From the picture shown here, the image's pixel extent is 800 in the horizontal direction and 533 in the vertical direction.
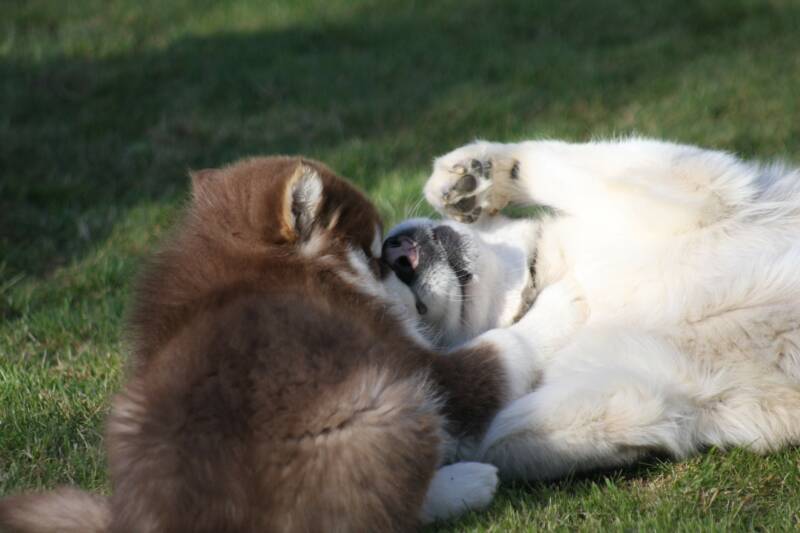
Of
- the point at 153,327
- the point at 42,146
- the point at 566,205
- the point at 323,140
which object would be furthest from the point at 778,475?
the point at 42,146

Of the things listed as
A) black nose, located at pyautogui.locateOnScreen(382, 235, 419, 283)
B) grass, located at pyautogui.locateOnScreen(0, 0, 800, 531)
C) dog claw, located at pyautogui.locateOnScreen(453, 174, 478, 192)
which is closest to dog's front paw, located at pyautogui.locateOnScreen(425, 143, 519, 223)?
dog claw, located at pyautogui.locateOnScreen(453, 174, 478, 192)

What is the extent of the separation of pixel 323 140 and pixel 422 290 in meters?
4.06

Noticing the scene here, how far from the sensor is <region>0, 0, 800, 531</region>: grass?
3910 mm

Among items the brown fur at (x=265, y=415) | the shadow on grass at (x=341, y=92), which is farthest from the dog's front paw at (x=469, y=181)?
the shadow on grass at (x=341, y=92)

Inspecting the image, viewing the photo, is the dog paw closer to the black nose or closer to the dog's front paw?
the black nose

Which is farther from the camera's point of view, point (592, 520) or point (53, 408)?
point (53, 408)

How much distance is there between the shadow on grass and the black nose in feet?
8.74

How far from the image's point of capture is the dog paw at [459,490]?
3.37 meters

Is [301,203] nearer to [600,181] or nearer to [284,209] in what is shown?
[284,209]

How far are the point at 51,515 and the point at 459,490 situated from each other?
3.76 ft

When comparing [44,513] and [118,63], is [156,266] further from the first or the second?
[118,63]

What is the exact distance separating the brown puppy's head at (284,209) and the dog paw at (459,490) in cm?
84

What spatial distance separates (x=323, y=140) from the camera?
8.09 meters

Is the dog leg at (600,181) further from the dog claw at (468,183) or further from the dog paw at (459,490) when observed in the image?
the dog paw at (459,490)
